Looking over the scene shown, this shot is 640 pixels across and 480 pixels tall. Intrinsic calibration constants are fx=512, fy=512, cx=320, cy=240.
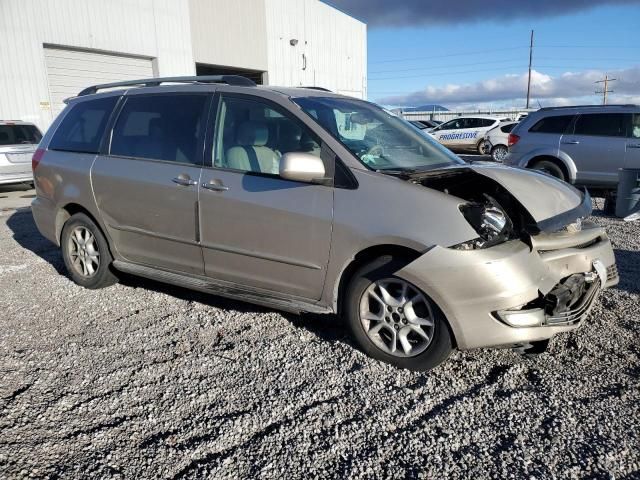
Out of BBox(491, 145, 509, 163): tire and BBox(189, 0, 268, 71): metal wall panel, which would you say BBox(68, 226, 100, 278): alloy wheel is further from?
BBox(189, 0, 268, 71): metal wall panel

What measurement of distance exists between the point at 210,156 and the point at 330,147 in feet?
3.35

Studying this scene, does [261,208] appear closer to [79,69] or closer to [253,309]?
[253,309]

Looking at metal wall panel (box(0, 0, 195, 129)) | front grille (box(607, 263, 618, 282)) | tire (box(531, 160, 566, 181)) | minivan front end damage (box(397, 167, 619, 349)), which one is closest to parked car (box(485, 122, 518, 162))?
tire (box(531, 160, 566, 181))

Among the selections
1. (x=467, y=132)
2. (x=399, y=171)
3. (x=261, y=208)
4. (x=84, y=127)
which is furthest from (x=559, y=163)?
(x=467, y=132)

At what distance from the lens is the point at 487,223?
3139 mm

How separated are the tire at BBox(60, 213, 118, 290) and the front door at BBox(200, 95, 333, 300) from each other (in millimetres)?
1336

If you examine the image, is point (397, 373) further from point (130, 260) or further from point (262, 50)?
point (262, 50)

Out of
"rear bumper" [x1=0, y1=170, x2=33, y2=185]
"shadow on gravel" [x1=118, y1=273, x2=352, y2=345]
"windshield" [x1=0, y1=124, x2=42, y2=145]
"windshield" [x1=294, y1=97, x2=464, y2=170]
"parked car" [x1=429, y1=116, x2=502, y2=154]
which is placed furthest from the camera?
"parked car" [x1=429, y1=116, x2=502, y2=154]

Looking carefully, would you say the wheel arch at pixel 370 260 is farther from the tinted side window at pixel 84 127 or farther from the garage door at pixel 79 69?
the garage door at pixel 79 69

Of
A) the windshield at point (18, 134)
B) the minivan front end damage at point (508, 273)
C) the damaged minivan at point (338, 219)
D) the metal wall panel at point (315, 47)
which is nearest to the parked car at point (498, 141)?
the metal wall panel at point (315, 47)

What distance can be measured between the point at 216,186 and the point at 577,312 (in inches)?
101

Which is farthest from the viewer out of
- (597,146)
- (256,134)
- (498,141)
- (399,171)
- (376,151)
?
(498,141)

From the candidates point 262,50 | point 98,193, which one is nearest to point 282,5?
point 262,50

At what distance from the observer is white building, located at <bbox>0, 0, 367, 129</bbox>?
15070 mm
